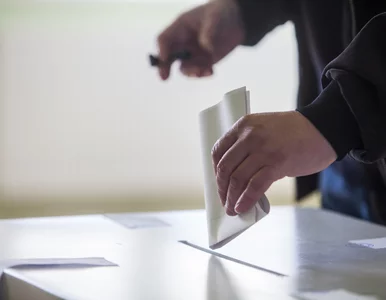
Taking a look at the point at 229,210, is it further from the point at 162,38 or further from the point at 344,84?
the point at 162,38

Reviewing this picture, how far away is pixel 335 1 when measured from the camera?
918 millimetres

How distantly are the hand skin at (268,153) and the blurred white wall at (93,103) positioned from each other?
0.97 metres

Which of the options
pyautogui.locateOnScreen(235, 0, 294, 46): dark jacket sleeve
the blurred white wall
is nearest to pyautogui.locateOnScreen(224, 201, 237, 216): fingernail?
pyautogui.locateOnScreen(235, 0, 294, 46): dark jacket sleeve

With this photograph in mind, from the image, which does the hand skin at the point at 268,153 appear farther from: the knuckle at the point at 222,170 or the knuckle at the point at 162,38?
the knuckle at the point at 162,38

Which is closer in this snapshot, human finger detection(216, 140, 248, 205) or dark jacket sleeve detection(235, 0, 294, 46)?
human finger detection(216, 140, 248, 205)

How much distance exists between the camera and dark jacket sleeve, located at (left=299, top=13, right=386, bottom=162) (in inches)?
22.4

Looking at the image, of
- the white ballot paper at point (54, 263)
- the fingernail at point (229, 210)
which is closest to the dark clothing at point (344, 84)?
the fingernail at point (229, 210)

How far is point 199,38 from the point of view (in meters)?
0.94

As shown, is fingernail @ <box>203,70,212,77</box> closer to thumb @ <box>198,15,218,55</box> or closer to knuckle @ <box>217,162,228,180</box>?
thumb @ <box>198,15,218,55</box>

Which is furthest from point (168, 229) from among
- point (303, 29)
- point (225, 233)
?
point (303, 29)

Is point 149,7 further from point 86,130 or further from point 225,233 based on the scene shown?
point 225,233

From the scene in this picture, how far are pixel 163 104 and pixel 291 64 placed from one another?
1.11 feet

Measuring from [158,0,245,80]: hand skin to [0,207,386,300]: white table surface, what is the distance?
217mm

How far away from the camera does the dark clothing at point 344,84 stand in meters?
0.57
